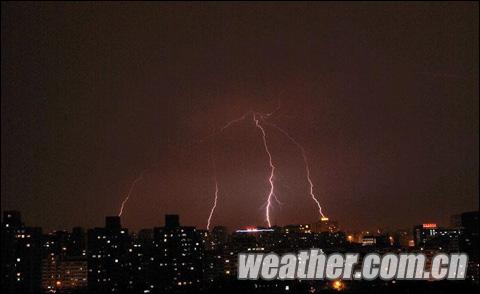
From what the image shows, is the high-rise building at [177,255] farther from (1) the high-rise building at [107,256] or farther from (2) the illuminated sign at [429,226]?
(2) the illuminated sign at [429,226]

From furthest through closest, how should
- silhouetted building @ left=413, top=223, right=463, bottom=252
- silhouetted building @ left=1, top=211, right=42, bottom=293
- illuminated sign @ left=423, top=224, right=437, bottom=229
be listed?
illuminated sign @ left=423, top=224, right=437, bottom=229, silhouetted building @ left=413, top=223, right=463, bottom=252, silhouetted building @ left=1, top=211, right=42, bottom=293

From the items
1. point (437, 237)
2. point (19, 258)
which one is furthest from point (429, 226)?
point (19, 258)

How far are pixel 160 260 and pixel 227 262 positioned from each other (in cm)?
353

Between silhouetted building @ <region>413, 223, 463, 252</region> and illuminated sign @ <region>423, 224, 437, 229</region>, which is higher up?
illuminated sign @ <region>423, 224, 437, 229</region>

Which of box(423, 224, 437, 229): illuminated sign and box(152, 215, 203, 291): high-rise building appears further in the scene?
box(423, 224, 437, 229): illuminated sign

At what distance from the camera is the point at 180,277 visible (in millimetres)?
36375

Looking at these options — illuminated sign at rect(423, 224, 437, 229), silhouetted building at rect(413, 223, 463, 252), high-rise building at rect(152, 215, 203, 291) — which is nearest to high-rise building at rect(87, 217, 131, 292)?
high-rise building at rect(152, 215, 203, 291)

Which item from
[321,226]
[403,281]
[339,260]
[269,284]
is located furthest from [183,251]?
[339,260]

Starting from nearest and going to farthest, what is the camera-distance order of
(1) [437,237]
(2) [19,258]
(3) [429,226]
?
(2) [19,258] < (1) [437,237] < (3) [429,226]

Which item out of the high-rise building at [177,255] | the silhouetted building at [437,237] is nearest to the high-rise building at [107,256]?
the high-rise building at [177,255]

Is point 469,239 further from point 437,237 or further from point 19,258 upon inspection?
point 19,258

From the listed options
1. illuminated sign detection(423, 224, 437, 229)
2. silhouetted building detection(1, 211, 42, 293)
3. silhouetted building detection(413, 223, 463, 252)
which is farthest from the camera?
illuminated sign detection(423, 224, 437, 229)

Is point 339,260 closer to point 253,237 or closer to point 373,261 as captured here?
point 373,261

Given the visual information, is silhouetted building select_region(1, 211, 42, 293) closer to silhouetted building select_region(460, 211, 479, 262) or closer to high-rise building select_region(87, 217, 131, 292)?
high-rise building select_region(87, 217, 131, 292)
